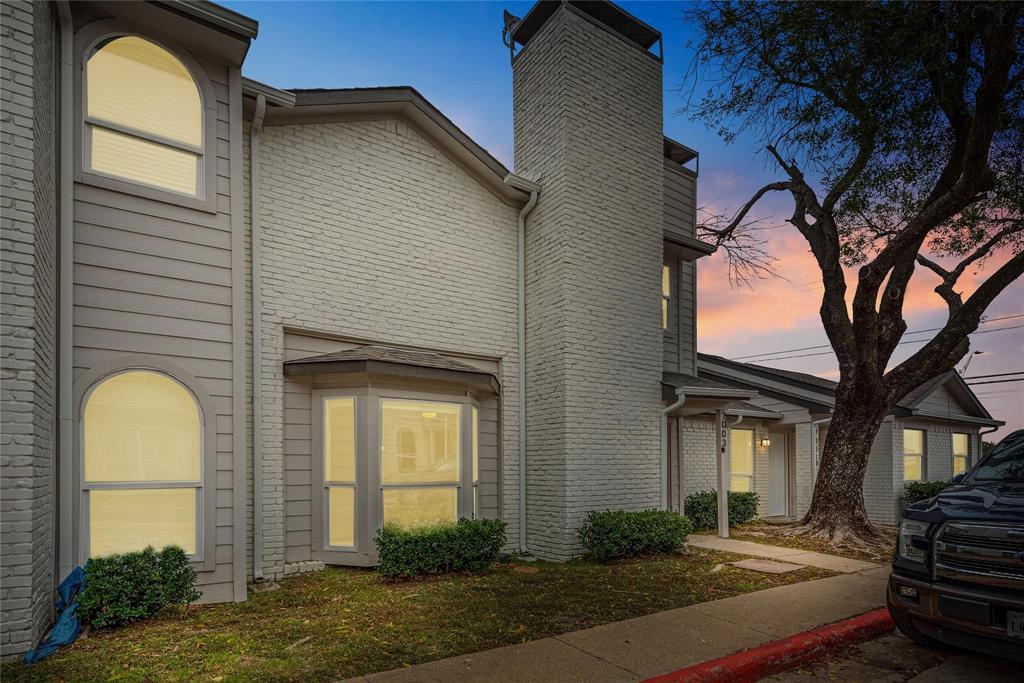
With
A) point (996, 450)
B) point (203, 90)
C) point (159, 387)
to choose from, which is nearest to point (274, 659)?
point (159, 387)

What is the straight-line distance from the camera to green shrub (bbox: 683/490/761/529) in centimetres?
1366

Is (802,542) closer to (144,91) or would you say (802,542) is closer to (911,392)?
(911,392)

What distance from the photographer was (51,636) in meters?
5.06

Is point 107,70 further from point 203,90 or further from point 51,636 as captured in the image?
point 51,636

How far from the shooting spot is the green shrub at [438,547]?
7.69 metres

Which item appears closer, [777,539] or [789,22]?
[789,22]

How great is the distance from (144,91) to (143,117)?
32 cm

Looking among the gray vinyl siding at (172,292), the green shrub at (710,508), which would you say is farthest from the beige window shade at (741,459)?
the gray vinyl siding at (172,292)

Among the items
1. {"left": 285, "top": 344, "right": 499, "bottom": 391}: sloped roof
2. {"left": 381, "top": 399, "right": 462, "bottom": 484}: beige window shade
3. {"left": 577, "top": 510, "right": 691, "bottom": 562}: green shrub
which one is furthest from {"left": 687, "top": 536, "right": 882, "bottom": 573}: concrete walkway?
{"left": 285, "top": 344, "right": 499, "bottom": 391}: sloped roof

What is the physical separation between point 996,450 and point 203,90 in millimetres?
9492

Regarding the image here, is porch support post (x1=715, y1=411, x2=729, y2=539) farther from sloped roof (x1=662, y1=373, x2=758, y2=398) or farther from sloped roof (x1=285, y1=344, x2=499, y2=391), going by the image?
sloped roof (x1=285, y1=344, x2=499, y2=391)

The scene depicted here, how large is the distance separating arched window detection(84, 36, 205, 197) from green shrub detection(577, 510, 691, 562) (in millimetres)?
7221

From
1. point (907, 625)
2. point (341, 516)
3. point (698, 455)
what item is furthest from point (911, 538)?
point (698, 455)

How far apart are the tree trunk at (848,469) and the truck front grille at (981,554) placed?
Result: 289 inches
